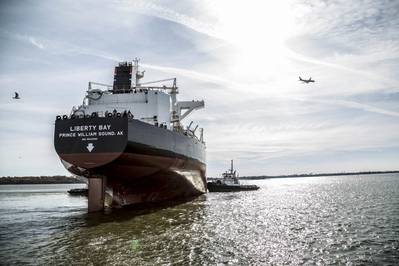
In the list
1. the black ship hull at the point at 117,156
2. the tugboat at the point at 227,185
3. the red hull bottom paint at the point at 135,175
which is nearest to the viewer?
the black ship hull at the point at 117,156

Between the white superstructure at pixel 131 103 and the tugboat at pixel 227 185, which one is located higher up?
the white superstructure at pixel 131 103

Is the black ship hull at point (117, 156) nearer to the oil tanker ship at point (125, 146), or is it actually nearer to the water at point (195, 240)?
the oil tanker ship at point (125, 146)

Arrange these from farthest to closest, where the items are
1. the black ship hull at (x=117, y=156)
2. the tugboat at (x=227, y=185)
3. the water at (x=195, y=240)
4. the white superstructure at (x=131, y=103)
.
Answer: the tugboat at (x=227, y=185) → the white superstructure at (x=131, y=103) → the black ship hull at (x=117, y=156) → the water at (x=195, y=240)

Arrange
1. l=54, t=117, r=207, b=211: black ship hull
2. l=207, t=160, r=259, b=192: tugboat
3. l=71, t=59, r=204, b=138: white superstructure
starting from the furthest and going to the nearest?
l=207, t=160, r=259, b=192: tugboat, l=71, t=59, r=204, b=138: white superstructure, l=54, t=117, r=207, b=211: black ship hull

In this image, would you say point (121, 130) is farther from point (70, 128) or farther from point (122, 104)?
point (122, 104)

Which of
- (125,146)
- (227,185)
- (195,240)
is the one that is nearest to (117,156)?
(125,146)

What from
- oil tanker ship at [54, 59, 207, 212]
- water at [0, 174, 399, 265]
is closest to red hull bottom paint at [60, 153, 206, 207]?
oil tanker ship at [54, 59, 207, 212]

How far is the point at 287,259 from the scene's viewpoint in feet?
36.2

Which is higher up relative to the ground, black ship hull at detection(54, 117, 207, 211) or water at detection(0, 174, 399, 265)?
black ship hull at detection(54, 117, 207, 211)

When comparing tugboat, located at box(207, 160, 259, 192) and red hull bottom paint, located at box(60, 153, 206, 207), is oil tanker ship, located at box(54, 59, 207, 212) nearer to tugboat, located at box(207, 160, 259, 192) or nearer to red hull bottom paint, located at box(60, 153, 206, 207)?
red hull bottom paint, located at box(60, 153, 206, 207)

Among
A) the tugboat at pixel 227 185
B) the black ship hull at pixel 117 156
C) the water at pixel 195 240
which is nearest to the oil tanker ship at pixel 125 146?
the black ship hull at pixel 117 156

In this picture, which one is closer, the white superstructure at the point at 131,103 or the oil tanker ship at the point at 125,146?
the oil tanker ship at the point at 125,146

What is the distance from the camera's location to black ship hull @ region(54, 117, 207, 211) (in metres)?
20.2

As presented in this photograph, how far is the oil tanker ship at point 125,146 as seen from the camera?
2031 cm
